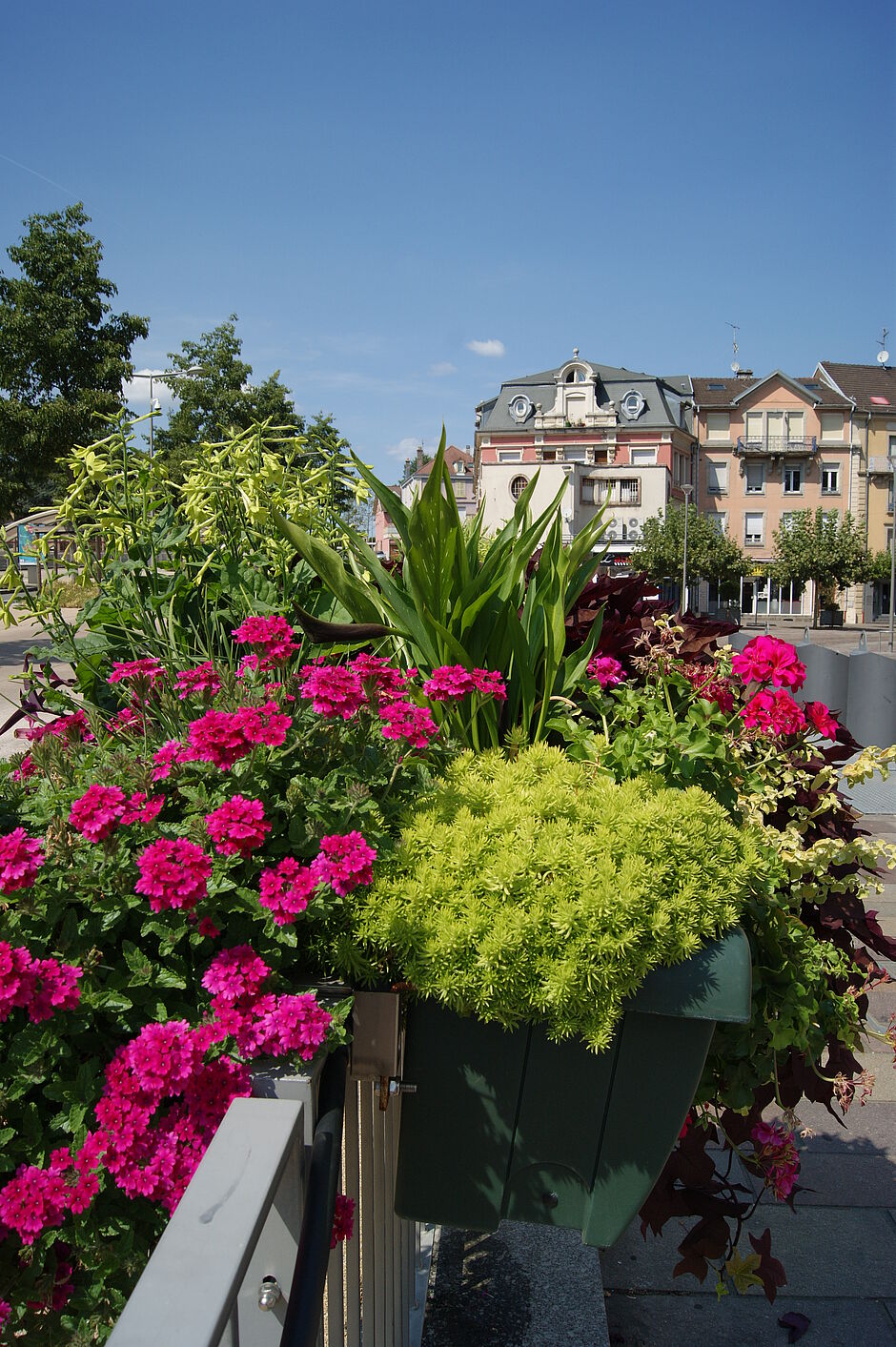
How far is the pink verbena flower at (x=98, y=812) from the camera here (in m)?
1.15

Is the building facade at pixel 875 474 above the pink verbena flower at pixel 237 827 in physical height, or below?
above

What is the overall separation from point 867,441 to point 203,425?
36553 millimetres

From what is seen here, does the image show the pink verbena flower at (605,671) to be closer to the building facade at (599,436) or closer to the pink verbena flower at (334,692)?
the pink verbena flower at (334,692)

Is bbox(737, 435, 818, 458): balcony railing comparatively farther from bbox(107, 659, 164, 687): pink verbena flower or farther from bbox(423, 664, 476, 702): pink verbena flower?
bbox(107, 659, 164, 687): pink verbena flower

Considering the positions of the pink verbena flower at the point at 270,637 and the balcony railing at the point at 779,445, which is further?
the balcony railing at the point at 779,445

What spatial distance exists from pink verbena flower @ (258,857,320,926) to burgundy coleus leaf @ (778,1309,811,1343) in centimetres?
188

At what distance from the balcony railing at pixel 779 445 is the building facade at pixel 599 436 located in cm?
290

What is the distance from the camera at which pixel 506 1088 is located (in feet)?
4.24

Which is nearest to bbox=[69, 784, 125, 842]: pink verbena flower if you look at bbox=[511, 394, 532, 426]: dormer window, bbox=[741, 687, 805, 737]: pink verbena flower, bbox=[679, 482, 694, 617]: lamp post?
bbox=[741, 687, 805, 737]: pink verbena flower

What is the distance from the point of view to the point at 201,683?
4.91ft

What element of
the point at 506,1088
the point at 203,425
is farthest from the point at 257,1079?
the point at 203,425

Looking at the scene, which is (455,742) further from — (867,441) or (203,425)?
(867,441)

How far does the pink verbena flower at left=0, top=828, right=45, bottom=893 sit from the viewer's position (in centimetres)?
109

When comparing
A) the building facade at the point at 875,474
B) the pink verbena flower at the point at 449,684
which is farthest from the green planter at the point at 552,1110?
the building facade at the point at 875,474
